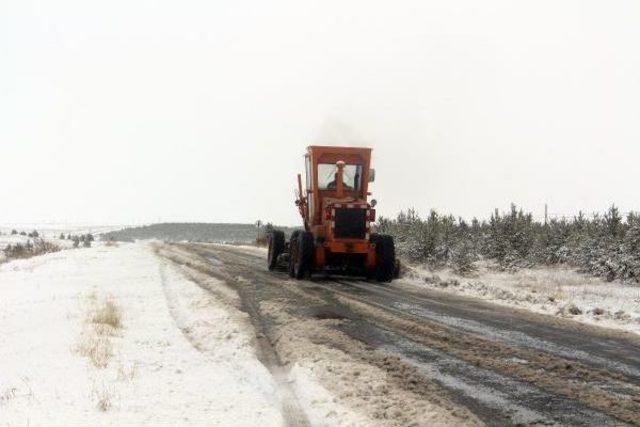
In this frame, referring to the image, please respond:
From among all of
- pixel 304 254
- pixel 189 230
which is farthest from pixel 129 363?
pixel 189 230

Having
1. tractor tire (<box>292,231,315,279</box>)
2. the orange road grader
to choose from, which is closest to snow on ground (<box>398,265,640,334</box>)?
the orange road grader

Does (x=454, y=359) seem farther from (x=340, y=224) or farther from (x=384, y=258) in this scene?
(x=384, y=258)

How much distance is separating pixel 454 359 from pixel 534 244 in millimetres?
20478

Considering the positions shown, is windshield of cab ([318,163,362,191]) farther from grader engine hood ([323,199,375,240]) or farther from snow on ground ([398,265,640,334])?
snow on ground ([398,265,640,334])

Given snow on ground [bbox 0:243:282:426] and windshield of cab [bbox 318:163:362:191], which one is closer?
snow on ground [bbox 0:243:282:426]

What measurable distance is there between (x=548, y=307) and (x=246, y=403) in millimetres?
7596

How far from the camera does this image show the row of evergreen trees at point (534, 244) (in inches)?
738

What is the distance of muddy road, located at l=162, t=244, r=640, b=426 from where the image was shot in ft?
14.6

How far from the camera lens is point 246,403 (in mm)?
4551

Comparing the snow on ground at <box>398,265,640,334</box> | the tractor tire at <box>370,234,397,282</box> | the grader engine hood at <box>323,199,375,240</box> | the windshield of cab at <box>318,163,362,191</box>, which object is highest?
the windshield of cab at <box>318,163,362,191</box>

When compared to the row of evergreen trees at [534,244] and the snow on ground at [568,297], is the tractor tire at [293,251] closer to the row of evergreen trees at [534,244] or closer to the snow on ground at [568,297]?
the snow on ground at [568,297]

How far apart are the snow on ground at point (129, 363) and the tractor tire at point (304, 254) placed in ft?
12.9

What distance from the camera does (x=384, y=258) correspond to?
14742 millimetres

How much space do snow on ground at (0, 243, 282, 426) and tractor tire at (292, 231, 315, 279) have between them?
154 inches
